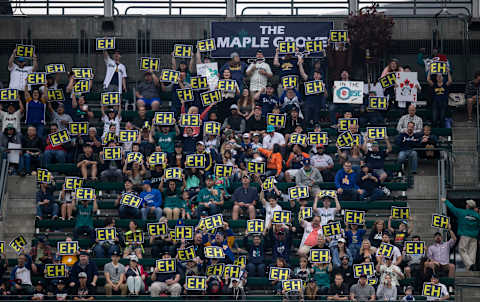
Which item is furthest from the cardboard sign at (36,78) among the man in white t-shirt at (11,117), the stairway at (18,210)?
the stairway at (18,210)

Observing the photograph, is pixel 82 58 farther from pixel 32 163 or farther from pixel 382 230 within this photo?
pixel 382 230

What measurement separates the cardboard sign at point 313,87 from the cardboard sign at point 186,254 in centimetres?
633

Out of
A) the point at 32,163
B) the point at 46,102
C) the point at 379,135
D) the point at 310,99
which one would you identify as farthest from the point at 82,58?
the point at 379,135

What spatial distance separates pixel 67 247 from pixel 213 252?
329 centimetres

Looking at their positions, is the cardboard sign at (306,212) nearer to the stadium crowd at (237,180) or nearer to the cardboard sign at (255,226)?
the stadium crowd at (237,180)

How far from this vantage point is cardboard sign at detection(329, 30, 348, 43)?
2858cm

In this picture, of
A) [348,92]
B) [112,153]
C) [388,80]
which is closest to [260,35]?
[348,92]

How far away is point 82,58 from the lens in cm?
2995

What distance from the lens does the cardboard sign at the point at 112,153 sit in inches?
999

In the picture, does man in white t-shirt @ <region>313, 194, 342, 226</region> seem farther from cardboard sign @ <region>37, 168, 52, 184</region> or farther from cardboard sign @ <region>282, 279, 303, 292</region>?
cardboard sign @ <region>37, 168, 52, 184</region>

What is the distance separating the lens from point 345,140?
85.4 feet

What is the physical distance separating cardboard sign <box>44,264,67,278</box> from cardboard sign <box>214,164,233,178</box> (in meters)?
4.55

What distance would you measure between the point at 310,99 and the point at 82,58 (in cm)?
708

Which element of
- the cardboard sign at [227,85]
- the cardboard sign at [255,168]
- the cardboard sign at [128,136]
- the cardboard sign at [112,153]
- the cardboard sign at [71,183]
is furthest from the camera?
the cardboard sign at [227,85]
